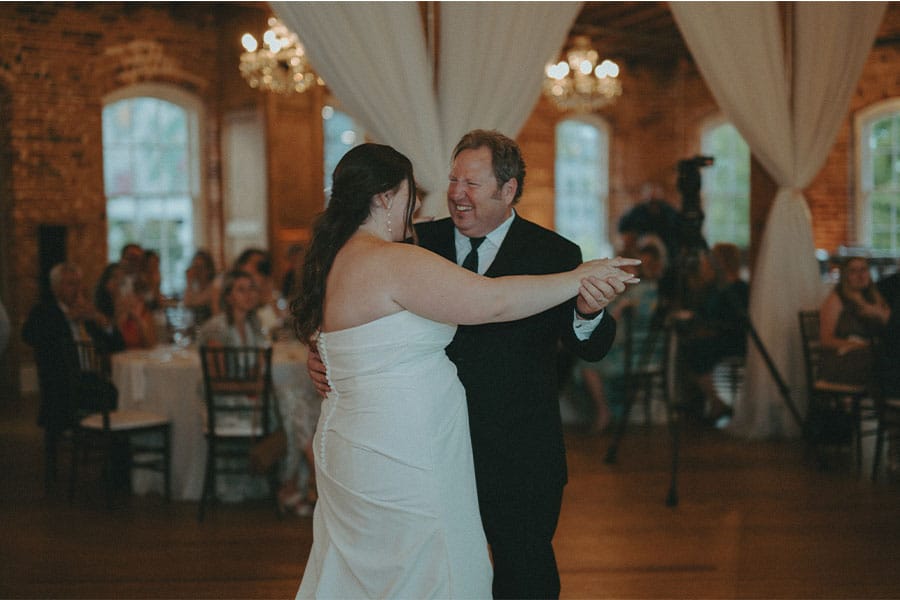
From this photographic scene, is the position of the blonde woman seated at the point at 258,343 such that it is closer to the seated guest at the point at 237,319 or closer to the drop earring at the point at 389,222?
the seated guest at the point at 237,319

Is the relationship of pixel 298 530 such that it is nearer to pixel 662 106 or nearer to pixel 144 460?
pixel 144 460

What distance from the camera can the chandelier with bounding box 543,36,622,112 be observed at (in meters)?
10.3

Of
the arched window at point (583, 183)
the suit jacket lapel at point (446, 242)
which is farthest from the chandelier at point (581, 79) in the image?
the suit jacket lapel at point (446, 242)

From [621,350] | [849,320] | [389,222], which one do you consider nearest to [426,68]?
[389,222]

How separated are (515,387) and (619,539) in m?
2.00

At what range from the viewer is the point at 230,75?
10.5 metres

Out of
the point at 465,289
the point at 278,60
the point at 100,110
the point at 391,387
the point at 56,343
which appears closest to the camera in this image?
the point at 465,289

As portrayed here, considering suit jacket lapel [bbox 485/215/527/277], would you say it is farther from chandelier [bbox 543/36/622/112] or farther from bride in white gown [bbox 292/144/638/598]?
chandelier [bbox 543/36/622/112]

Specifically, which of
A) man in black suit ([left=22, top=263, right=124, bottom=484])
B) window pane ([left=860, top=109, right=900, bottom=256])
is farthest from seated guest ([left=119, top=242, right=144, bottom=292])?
window pane ([left=860, top=109, right=900, bottom=256])

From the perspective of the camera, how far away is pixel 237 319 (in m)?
5.30

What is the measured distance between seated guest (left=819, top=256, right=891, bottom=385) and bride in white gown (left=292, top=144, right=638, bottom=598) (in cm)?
410

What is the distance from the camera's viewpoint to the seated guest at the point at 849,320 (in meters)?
5.90

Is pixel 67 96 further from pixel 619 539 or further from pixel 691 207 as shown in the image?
pixel 619 539

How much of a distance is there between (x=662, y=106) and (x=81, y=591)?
11514mm
